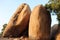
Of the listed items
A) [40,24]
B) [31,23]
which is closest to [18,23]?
[31,23]

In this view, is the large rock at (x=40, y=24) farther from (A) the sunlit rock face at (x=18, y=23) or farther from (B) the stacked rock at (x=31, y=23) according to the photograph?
(A) the sunlit rock face at (x=18, y=23)

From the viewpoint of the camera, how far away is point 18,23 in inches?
516

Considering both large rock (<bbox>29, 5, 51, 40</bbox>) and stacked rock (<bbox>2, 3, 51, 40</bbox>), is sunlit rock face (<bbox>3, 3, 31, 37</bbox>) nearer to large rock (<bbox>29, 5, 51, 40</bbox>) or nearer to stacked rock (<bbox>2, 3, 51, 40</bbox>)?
stacked rock (<bbox>2, 3, 51, 40</bbox>)

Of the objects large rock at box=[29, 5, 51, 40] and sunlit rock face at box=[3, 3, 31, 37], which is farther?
sunlit rock face at box=[3, 3, 31, 37]

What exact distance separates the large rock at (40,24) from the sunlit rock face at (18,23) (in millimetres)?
980

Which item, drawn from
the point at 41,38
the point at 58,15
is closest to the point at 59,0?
the point at 58,15

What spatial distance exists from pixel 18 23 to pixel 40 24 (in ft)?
6.30

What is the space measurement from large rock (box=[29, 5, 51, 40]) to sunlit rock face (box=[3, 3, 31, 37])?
3.21ft

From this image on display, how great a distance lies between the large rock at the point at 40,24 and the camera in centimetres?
1173

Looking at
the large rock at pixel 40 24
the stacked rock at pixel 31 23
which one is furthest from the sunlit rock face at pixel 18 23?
the large rock at pixel 40 24

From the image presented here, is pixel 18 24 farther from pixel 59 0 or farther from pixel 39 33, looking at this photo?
pixel 59 0

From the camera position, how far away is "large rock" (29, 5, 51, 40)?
1173 centimetres

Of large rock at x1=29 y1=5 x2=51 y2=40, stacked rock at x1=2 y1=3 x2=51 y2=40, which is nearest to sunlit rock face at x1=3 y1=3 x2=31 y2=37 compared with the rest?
stacked rock at x1=2 y1=3 x2=51 y2=40

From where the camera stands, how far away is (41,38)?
11625 mm
